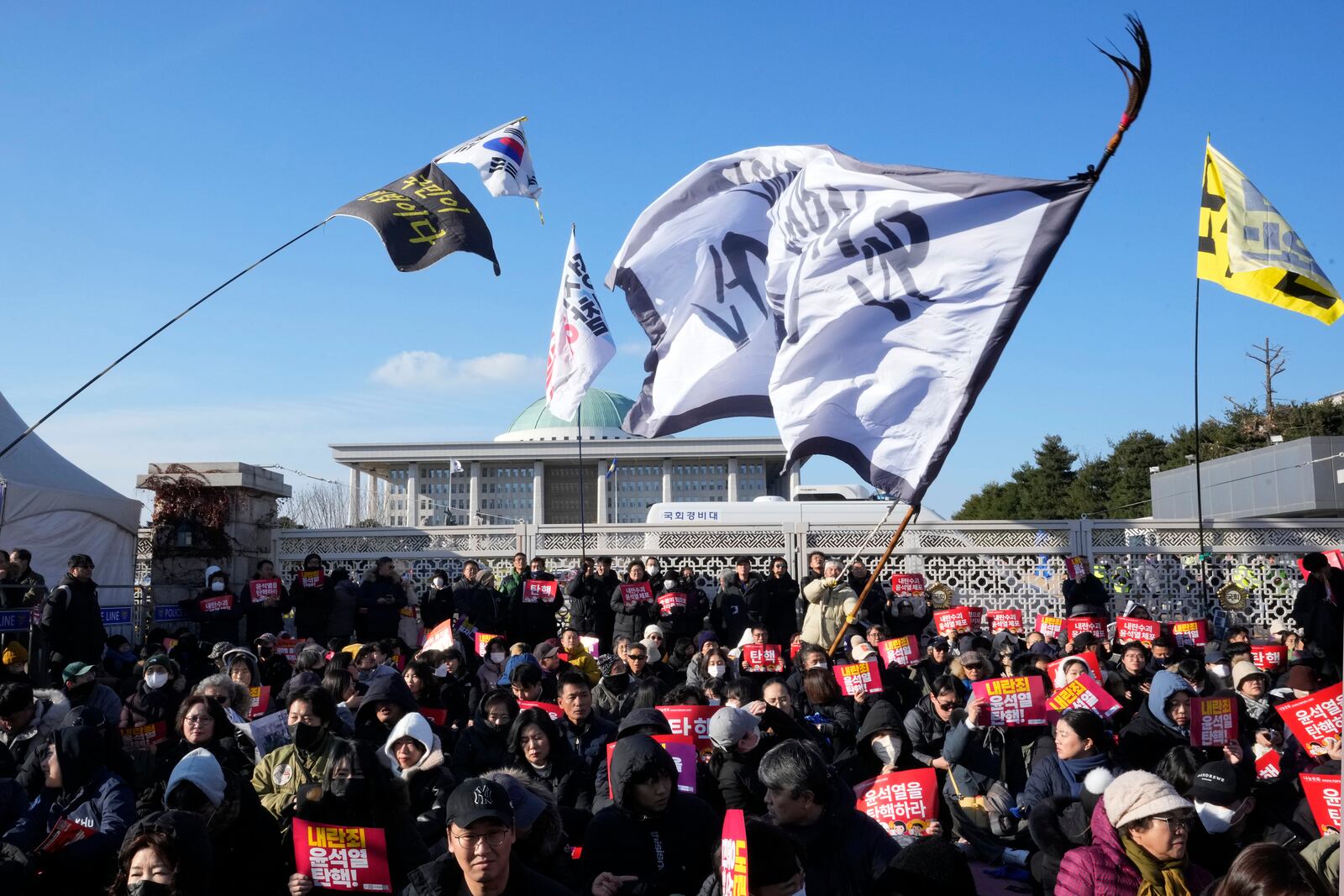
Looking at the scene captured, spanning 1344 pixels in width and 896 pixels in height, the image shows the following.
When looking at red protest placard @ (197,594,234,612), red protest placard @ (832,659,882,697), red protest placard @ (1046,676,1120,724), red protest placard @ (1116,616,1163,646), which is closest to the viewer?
red protest placard @ (1046,676,1120,724)

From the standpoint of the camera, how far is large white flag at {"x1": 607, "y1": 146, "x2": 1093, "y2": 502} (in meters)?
8.59

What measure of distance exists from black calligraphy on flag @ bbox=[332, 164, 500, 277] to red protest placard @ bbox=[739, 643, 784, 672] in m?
4.24

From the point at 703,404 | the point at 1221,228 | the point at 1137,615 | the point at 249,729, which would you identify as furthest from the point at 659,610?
the point at 249,729

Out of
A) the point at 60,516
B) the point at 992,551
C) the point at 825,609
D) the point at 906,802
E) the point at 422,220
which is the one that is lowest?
the point at 906,802

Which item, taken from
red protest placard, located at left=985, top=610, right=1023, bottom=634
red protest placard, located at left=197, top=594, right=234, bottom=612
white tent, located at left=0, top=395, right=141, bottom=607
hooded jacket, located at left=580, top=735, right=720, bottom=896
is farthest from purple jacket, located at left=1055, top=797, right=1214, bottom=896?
white tent, located at left=0, top=395, right=141, bottom=607

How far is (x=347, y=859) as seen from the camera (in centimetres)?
487

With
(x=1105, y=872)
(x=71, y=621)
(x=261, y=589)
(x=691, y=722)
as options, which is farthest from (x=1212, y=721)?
(x=261, y=589)

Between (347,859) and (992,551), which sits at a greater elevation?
(992,551)

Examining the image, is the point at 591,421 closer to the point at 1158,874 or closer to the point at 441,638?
the point at 441,638

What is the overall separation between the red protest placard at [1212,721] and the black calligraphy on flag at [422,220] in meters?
7.10

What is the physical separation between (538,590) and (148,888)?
11.3m

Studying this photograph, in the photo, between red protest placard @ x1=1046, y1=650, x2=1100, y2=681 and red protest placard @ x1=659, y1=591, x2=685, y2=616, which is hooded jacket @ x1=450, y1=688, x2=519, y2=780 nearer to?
red protest placard @ x1=1046, y1=650, x2=1100, y2=681

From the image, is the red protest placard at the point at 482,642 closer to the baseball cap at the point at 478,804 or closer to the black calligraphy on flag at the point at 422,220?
the black calligraphy on flag at the point at 422,220

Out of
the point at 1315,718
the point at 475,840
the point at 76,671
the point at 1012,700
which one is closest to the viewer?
the point at 475,840
